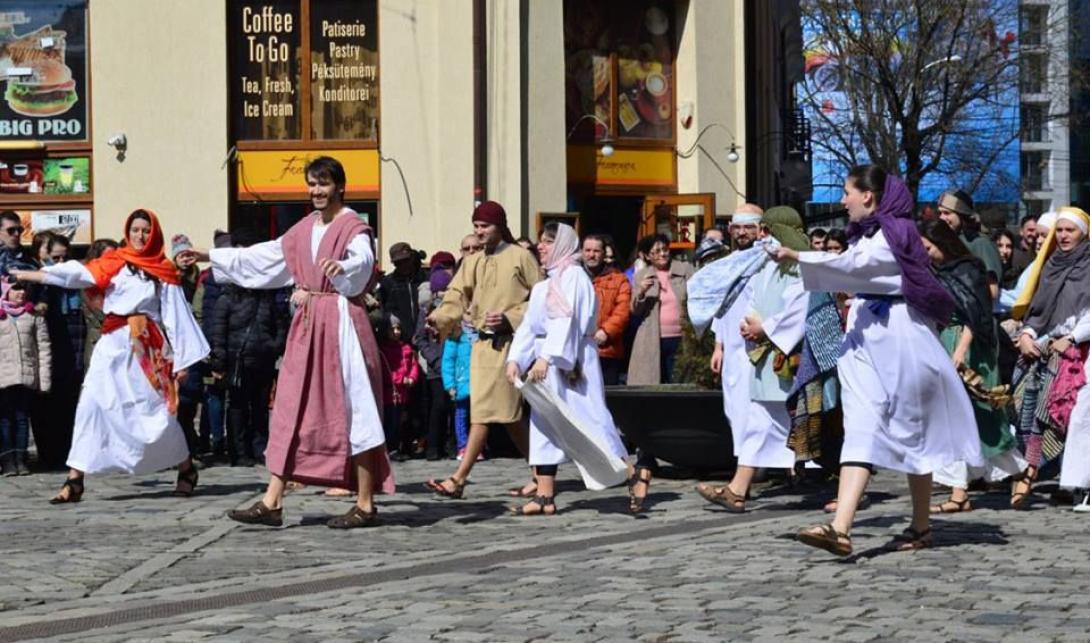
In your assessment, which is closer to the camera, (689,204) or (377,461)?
(377,461)

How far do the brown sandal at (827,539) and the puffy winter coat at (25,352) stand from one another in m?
8.30

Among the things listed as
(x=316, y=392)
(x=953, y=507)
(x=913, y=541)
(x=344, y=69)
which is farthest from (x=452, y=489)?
(x=344, y=69)

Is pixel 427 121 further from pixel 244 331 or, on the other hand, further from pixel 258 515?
pixel 258 515

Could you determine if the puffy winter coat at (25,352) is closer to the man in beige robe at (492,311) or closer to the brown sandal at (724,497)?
the man in beige robe at (492,311)

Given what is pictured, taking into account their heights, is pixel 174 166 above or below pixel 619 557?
above

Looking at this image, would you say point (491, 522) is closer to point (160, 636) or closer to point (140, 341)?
point (140, 341)

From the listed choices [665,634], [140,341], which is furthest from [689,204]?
[665,634]

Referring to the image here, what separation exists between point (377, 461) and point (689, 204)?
18.2 m

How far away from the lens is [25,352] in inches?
667

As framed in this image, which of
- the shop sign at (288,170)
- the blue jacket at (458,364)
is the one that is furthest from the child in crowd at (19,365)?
the shop sign at (288,170)

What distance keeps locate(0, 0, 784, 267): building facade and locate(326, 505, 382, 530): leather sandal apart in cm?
1644

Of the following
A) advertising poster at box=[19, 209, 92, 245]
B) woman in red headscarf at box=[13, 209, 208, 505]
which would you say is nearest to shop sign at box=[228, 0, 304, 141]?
advertising poster at box=[19, 209, 92, 245]

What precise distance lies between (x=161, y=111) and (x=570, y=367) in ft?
56.2

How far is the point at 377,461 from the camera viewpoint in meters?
12.6
